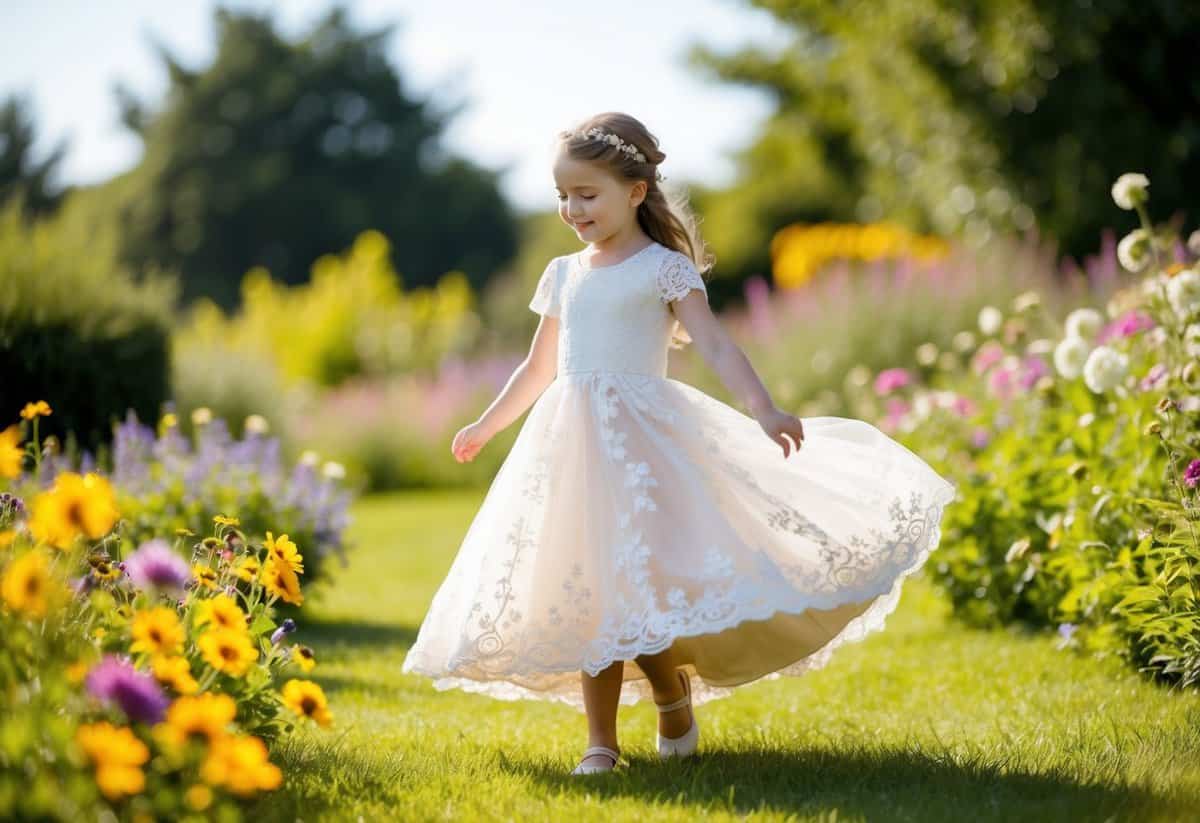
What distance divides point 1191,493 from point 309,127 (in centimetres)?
3588

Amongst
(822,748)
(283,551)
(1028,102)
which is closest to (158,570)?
(283,551)

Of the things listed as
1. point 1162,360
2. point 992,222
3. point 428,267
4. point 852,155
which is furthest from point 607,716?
point 428,267

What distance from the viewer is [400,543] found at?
880 centimetres

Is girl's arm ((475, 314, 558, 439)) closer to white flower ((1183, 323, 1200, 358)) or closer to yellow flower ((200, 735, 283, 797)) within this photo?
yellow flower ((200, 735, 283, 797))

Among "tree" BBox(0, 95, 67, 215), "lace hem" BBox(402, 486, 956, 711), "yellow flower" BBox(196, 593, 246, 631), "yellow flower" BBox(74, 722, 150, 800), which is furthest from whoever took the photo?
"tree" BBox(0, 95, 67, 215)

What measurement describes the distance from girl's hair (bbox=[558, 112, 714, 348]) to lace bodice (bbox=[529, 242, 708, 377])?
0.12 meters

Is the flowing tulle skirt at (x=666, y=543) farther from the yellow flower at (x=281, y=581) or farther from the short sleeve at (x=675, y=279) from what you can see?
the yellow flower at (x=281, y=581)

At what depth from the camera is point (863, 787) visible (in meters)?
2.82

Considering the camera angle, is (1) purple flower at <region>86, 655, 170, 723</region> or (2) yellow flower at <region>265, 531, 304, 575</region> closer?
(1) purple flower at <region>86, 655, 170, 723</region>

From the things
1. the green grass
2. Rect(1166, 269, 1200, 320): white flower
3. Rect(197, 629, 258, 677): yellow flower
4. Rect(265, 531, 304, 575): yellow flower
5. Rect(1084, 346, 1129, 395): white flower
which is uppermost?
Rect(1166, 269, 1200, 320): white flower

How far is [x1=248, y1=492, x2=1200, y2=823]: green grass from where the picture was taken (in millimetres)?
2604

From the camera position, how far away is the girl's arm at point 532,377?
3.45 meters

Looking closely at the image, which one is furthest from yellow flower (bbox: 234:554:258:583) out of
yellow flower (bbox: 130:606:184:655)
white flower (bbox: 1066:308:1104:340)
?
white flower (bbox: 1066:308:1104:340)

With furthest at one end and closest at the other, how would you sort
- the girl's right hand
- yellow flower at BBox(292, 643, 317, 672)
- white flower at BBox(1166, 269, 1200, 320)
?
white flower at BBox(1166, 269, 1200, 320) → the girl's right hand → yellow flower at BBox(292, 643, 317, 672)
